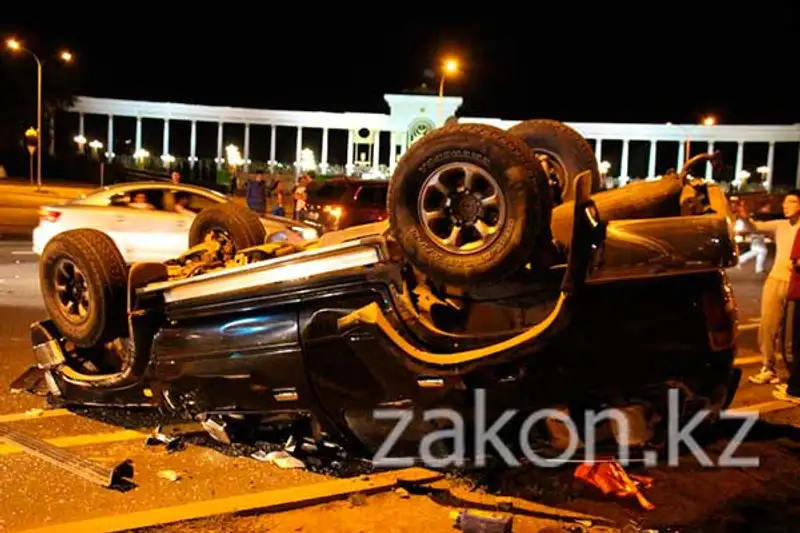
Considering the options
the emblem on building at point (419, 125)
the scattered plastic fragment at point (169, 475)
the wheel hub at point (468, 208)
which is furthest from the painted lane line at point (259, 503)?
the emblem on building at point (419, 125)

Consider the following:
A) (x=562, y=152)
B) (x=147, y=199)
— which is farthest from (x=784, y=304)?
(x=147, y=199)

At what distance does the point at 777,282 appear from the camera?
7395 mm

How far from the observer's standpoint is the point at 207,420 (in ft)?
17.0

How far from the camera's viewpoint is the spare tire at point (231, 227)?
6.56 m

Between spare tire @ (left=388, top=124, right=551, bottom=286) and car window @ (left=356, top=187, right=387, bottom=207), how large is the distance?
503 inches

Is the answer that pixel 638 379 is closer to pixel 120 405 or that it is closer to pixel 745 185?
pixel 120 405

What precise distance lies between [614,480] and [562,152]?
1873 mm

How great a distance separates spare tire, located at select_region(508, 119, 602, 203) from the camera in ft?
16.8

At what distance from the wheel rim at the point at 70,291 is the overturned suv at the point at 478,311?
91 cm

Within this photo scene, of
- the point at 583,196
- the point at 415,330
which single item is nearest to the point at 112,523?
the point at 415,330

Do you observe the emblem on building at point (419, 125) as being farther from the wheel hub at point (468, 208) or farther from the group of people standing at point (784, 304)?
the wheel hub at point (468, 208)

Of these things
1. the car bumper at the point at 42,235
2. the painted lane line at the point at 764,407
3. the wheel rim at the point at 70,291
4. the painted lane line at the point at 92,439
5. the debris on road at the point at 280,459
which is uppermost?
the wheel rim at the point at 70,291

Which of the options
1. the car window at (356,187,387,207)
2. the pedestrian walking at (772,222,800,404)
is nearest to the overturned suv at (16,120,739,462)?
the pedestrian walking at (772,222,800,404)

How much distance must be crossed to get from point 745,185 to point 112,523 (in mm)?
85405
